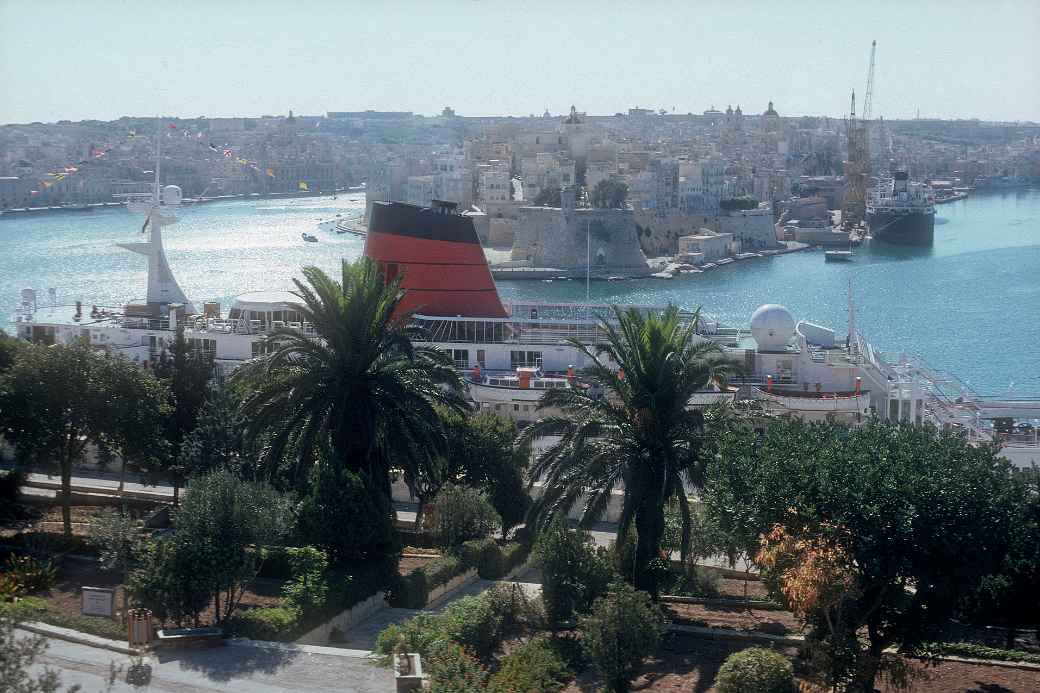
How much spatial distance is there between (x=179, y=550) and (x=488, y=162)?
73.6 m

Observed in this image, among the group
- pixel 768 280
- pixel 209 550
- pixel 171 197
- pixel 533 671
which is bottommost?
A: pixel 768 280

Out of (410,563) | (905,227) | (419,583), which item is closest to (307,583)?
(419,583)

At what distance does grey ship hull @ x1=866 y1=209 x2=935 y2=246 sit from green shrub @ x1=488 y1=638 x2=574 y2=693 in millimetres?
60898

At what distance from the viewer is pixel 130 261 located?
162 feet

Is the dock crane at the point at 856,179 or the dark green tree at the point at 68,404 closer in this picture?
the dark green tree at the point at 68,404

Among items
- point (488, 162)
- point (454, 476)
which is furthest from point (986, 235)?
point (454, 476)

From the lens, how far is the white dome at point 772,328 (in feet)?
55.7

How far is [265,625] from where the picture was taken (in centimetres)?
746

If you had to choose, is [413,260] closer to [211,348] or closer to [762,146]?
[211,348]

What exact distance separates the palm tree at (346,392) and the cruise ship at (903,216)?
58.9m

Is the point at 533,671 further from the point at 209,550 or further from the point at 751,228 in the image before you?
the point at 751,228

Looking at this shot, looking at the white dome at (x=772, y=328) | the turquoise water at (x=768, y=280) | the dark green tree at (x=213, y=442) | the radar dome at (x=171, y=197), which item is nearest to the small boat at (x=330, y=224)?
the turquoise water at (x=768, y=280)

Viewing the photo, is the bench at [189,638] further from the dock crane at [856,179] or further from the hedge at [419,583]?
the dock crane at [856,179]

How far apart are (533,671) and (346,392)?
10.6 feet
